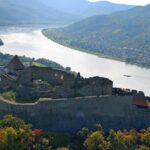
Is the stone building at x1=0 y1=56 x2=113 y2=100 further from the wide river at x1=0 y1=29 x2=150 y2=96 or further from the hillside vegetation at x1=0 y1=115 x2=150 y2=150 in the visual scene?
the wide river at x1=0 y1=29 x2=150 y2=96

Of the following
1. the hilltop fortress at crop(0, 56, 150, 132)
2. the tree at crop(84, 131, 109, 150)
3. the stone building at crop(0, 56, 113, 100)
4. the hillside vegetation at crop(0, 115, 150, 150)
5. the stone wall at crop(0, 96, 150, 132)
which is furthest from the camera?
the stone building at crop(0, 56, 113, 100)

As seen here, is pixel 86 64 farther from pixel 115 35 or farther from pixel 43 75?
pixel 115 35

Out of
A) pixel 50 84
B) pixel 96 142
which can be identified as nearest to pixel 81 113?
pixel 96 142

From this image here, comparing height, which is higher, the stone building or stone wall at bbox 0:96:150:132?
the stone building

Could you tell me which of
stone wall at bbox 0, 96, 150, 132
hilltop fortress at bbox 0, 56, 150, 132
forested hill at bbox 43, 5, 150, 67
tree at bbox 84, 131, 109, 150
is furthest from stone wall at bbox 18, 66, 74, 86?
forested hill at bbox 43, 5, 150, 67

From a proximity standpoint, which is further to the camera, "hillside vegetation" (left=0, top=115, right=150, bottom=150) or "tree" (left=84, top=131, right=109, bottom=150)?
"tree" (left=84, top=131, right=109, bottom=150)

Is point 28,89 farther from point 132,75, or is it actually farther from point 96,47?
point 96,47

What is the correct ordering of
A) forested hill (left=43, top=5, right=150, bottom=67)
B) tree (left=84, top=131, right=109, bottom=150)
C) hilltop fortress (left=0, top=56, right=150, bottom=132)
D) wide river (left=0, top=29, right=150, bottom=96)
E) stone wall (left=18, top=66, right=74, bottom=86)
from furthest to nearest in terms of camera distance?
1. forested hill (left=43, top=5, right=150, bottom=67)
2. wide river (left=0, top=29, right=150, bottom=96)
3. stone wall (left=18, top=66, right=74, bottom=86)
4. hilltop fortress (left=0, top=56, right=150, bottom=132)
5. tree (left=84, top=131, right=109, bottom=150)
